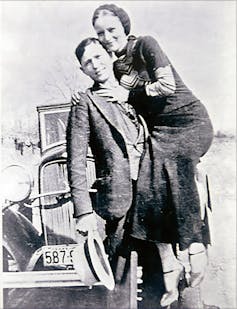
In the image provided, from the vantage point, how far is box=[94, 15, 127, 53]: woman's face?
1912mm

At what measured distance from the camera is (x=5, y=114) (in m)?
1.97

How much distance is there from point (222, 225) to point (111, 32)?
0.67 m

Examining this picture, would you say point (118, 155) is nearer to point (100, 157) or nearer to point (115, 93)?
point (100, 157)

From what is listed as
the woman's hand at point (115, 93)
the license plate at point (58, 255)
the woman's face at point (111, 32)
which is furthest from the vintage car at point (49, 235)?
the woman's face at point (111, 32)

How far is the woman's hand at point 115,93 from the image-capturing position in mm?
1920

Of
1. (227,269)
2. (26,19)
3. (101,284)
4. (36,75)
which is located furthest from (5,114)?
(227,269)

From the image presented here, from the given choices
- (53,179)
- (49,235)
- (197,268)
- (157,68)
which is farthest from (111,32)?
(197,268)

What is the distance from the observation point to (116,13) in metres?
1.91

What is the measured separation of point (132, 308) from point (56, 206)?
15.1 inches

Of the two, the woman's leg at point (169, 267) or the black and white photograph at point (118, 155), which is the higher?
the black and white photograph at point (118, 155)

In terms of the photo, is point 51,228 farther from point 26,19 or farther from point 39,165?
point 26,19

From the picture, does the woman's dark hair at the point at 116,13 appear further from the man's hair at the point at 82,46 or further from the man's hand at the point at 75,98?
the man's hand at the point at 75,98

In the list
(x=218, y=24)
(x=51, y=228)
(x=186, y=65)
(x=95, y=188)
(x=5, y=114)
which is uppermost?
(x=218, y=24)

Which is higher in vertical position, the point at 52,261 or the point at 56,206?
the point at 56,206
